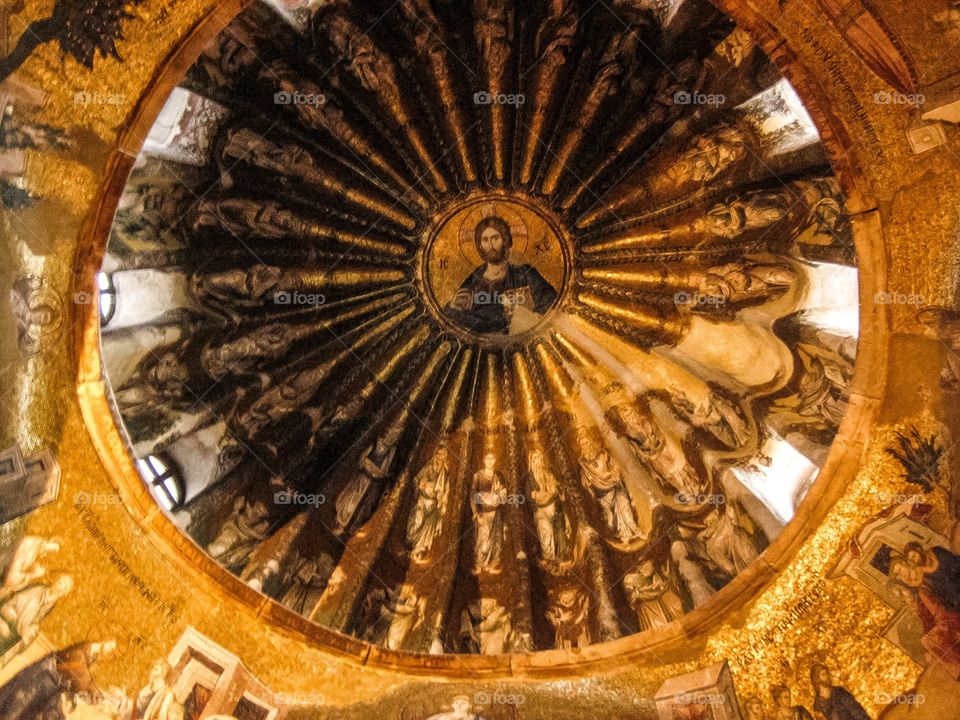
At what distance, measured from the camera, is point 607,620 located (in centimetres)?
1120

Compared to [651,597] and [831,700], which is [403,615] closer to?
[651,597]

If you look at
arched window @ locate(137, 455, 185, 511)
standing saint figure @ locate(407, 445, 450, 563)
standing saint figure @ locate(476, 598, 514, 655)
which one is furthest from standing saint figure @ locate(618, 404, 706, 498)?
arched window @ locate(137, 455, 185, 511)

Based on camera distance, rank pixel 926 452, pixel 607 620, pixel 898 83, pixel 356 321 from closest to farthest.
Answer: pixel 898 83 < pixel 926 452 < pixel 607 620 < pixel 356 321

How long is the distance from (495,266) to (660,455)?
3154 millimetres

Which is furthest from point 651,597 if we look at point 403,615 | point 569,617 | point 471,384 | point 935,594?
point 471,384

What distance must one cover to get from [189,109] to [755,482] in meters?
7.57

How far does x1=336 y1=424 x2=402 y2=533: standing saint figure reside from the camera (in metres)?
11.8

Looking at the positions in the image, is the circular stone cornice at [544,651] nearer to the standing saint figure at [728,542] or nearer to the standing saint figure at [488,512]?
the standing saint figure at [728,542]

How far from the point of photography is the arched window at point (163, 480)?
34.9 ft

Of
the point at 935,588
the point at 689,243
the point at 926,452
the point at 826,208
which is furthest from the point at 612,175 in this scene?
the point at 935,588

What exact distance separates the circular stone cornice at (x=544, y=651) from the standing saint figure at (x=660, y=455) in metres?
1.33

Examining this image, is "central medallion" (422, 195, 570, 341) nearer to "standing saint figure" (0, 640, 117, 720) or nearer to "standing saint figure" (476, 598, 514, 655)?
"standing saint figure" (476, 598, 514, 655)

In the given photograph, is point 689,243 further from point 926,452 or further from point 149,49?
point 149,49

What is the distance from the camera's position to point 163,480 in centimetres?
1094
